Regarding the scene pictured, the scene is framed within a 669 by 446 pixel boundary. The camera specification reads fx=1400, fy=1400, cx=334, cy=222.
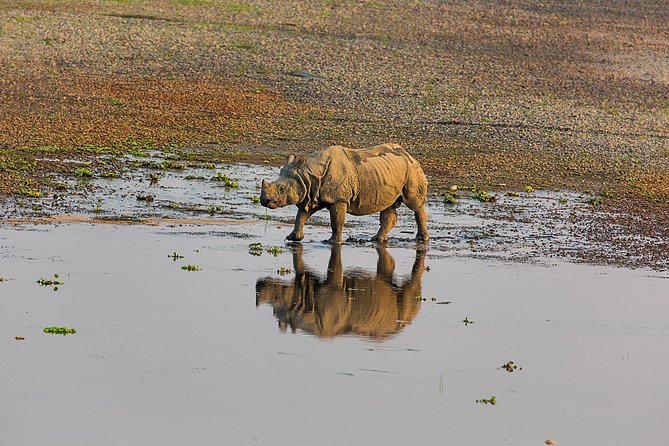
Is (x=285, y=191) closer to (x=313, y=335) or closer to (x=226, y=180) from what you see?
(x=226, y=180)

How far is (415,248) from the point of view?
22719 millimetres

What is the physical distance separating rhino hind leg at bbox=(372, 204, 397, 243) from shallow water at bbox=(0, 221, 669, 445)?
697 millimetres

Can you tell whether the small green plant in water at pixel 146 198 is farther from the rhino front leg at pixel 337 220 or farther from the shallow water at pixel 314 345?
the rhino front leg at pixel 337 220

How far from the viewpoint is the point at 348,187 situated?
22.5m

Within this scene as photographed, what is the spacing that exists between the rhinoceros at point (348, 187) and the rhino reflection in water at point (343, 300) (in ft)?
4.34

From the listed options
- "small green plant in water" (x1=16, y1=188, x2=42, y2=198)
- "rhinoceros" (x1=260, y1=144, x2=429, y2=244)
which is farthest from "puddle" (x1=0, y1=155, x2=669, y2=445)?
"small green plant in water" (x1=16, y1=188, x2=42, y2=198)

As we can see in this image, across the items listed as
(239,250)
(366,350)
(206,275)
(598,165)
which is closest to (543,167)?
(598,165)

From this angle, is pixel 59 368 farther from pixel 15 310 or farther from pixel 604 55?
pixel 604 55

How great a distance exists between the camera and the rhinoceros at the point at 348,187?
72.5ft

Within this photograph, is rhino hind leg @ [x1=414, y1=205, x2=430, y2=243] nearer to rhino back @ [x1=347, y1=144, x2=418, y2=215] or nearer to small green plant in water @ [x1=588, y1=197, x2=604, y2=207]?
rhino back @ [x1=347, y1=144, x2=418, y2=215]

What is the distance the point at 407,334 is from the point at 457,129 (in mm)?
17276

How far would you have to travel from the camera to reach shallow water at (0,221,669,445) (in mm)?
13523

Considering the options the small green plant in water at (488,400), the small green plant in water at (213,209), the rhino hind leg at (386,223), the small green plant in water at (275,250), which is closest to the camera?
the small green plant in water at (488,400)

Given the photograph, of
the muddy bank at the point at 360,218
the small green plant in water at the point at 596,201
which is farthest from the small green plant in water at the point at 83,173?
the small green plant in water at the point at 596,201
